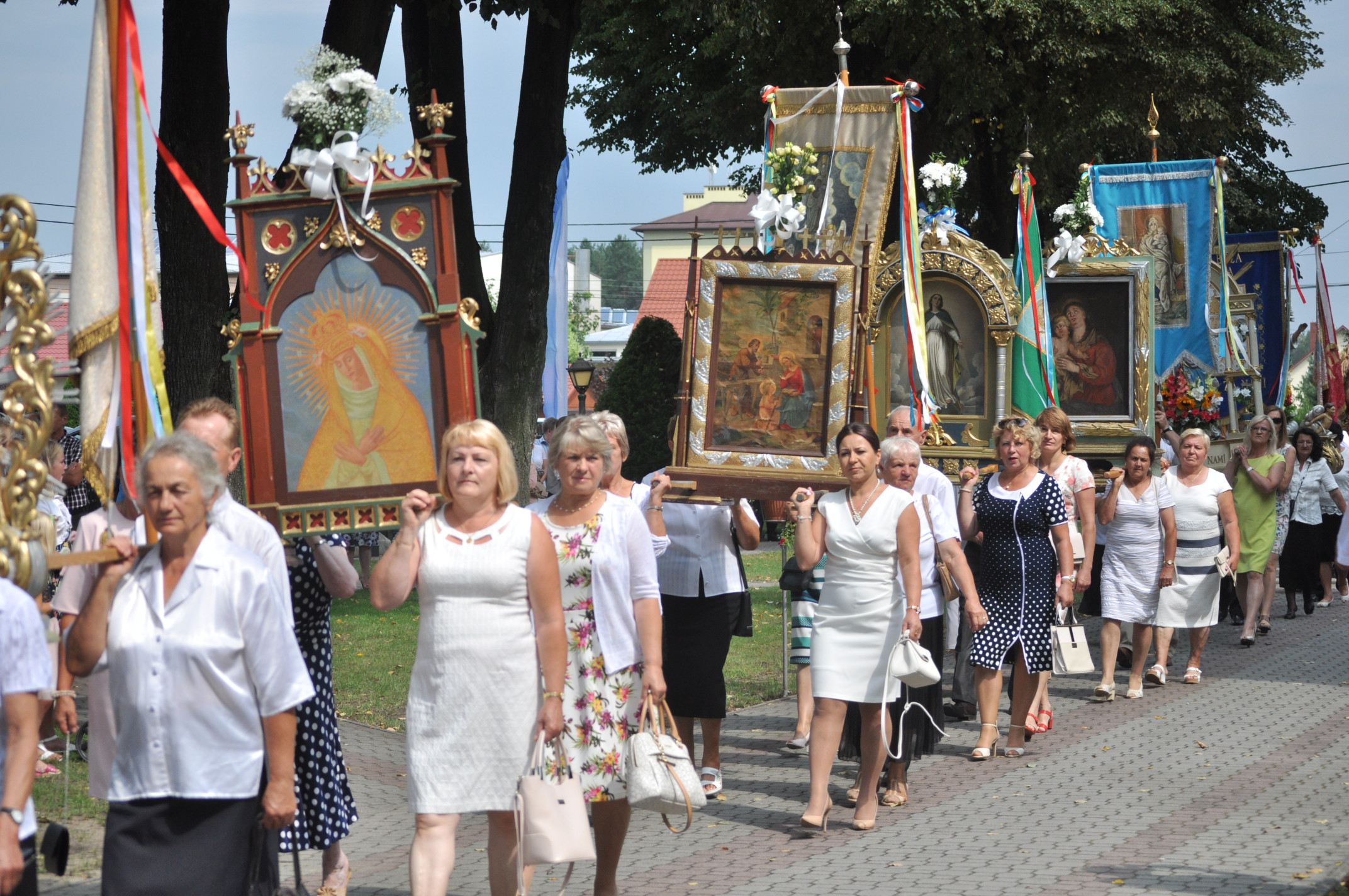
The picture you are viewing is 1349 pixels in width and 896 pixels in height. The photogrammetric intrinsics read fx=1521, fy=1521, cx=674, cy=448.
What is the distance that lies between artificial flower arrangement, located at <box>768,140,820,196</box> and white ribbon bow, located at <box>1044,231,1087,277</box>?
26.0 ft

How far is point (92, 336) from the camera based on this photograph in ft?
15.0

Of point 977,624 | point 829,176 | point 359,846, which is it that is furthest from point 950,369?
point 359,846

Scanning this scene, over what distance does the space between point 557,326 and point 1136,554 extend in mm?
6023

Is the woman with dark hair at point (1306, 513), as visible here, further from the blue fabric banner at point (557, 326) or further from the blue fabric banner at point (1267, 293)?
the blue fabric banner at point (557, 326)

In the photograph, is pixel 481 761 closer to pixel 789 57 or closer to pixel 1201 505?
pixel 1201 505

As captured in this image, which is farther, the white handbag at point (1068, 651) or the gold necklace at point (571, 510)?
the white handbag at point (1068, 651)

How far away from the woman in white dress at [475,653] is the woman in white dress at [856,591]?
2.35 m

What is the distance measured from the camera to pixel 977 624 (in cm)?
822

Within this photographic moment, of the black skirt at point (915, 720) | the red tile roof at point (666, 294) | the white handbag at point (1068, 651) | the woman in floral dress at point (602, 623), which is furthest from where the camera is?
the red tile roof at point (666, 294)

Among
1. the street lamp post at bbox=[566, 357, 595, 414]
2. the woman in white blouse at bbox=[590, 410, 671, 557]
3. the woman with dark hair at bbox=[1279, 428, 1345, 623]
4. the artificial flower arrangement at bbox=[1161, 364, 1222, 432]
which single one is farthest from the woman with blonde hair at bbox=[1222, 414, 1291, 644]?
the street lamp post at bbox=[566, 357, 595, 414]

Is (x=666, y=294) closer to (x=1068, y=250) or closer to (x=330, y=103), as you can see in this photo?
(x=1068, y=250)

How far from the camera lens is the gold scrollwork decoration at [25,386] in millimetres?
4016

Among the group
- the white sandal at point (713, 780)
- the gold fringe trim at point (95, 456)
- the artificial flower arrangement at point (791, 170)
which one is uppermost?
the artificial flower arrangement at point (791, 170)

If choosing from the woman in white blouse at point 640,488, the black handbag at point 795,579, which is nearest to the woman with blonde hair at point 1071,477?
the black handbag at point 795,579
